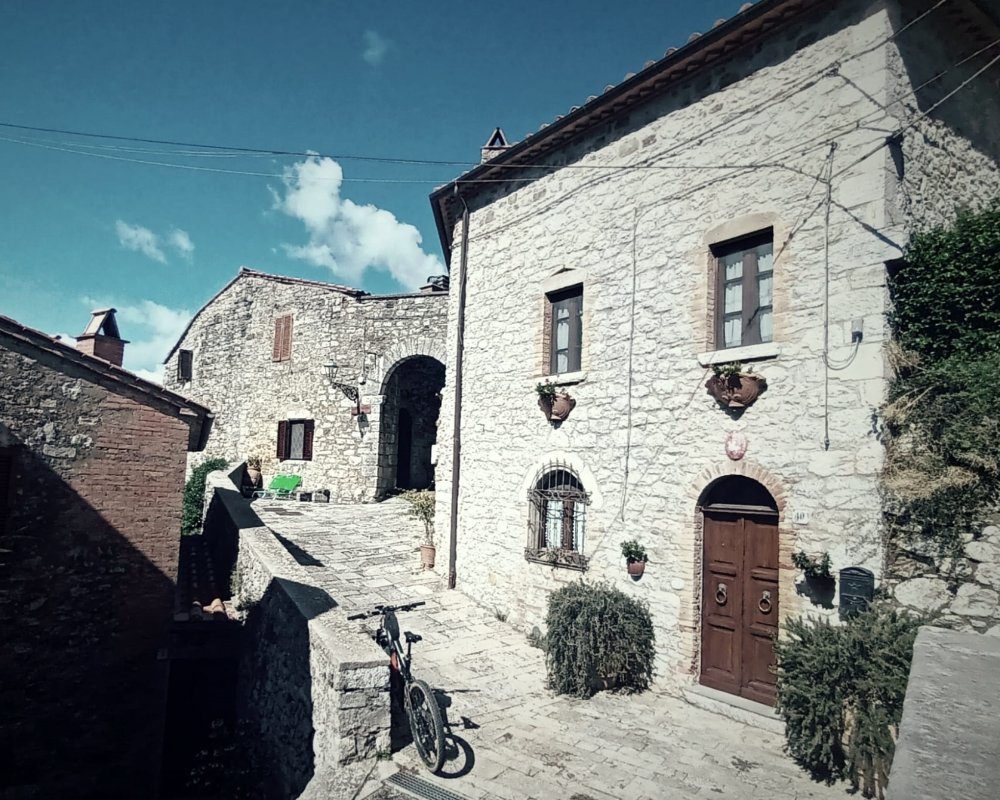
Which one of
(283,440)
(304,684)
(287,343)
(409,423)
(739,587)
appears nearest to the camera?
(304,684)

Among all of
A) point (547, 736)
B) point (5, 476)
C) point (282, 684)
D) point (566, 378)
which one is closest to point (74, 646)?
point (5, 476)

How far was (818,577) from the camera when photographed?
19.8 feet

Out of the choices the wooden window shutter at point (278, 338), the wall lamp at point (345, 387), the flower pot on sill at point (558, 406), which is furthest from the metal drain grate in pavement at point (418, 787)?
the wooden window shutter at point (278, 338)

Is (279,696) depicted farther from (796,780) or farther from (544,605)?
(796,780)

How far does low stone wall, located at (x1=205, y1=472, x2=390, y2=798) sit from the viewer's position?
5.58 meters

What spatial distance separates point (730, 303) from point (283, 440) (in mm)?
14543

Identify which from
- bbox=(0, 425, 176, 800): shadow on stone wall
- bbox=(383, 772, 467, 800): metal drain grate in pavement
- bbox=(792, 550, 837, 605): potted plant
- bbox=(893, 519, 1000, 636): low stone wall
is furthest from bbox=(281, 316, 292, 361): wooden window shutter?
bbox=(893, 519, 1000, 636): low stone wall

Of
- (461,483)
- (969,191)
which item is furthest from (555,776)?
(969,191)

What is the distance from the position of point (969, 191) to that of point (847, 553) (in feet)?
14.4

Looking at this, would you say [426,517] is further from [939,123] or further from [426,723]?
[939,123]

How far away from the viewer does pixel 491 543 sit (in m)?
10.1

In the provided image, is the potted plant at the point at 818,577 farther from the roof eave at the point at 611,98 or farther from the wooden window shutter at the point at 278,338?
the wooden window shutter at the point at 278,338

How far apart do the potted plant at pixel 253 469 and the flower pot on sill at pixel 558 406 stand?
1255 centimetres

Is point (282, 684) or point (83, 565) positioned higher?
point (83, 565)
